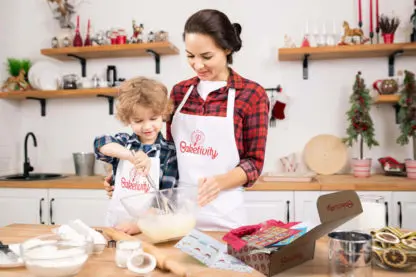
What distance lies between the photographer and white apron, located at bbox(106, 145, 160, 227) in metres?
1.57

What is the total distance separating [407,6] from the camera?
10.2 ft

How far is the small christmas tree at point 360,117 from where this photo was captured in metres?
2.91

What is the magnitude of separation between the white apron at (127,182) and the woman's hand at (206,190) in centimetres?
31

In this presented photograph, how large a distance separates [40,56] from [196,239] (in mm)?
2918

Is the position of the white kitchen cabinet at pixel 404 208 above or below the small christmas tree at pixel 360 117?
below

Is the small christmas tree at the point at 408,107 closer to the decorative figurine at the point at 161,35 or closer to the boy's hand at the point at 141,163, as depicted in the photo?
the decorative figurine at the point at 161,35

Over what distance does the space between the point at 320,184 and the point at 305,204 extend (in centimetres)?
16

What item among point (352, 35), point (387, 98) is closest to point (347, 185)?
point (387, 98)

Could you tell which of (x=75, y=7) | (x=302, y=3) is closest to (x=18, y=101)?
(x=75, y=7)

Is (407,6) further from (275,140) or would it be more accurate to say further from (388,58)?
(275,140)

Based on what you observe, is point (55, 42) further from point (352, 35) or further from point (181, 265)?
point (181, 265)

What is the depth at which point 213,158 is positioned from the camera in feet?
5.28

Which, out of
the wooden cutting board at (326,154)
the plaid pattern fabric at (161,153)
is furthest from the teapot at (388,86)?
the plaid pattern fabric at (161,153)

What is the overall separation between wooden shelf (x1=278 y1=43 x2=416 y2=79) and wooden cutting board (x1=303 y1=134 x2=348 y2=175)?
1.68 ft
